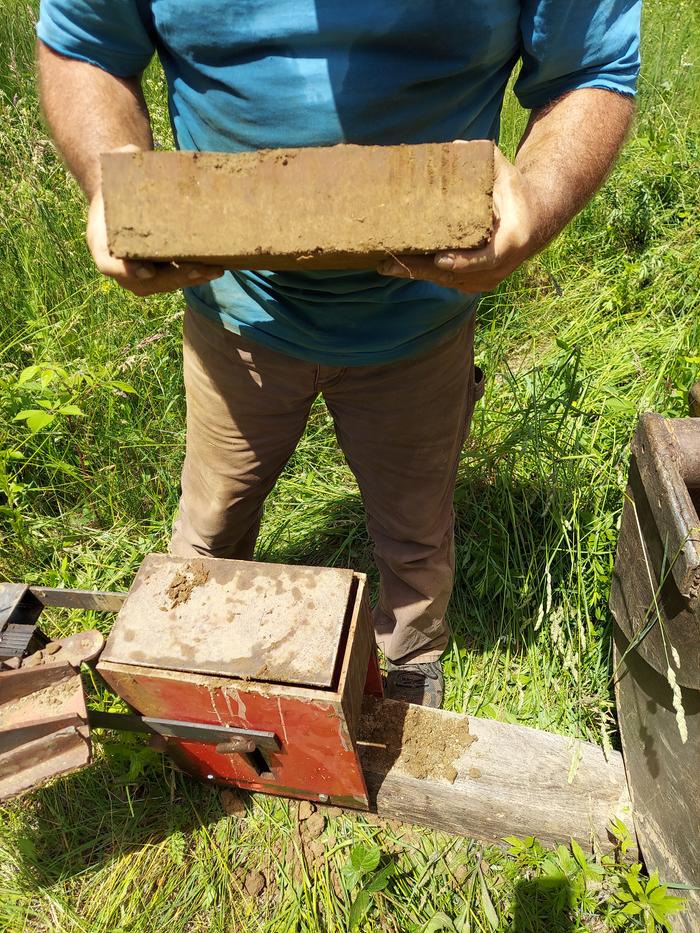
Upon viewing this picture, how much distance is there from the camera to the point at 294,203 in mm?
1257

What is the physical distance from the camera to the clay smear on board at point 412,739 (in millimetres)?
1922

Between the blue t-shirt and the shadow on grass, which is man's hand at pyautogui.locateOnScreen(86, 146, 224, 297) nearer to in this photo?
the blue t-shirt

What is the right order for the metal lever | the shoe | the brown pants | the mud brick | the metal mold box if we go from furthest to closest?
the shoe, the brown pants, the metal lever, the metal mold box, the mud brick

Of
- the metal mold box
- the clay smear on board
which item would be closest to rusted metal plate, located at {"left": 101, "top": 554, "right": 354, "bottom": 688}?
the metal mold box

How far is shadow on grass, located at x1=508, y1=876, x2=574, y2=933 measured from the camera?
1.88 m

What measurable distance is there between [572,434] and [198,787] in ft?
6.15

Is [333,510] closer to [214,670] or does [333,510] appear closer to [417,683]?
[417,683]

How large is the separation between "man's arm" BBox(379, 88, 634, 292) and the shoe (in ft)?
4.78

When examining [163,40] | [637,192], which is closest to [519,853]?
[163,40]

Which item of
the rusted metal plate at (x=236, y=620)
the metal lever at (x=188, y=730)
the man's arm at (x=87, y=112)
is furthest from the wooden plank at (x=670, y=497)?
the man's arm at (x=87, y=112)

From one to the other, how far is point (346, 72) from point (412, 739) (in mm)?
1687

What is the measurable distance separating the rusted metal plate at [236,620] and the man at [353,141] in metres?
0.40

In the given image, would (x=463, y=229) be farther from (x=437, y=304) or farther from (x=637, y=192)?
(x=637, y=192)

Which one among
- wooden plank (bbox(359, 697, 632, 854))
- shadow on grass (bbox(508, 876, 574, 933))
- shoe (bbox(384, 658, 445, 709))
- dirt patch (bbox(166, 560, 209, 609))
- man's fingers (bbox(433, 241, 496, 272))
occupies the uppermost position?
man's fingers (bbox(433, 241, 496, 272))
